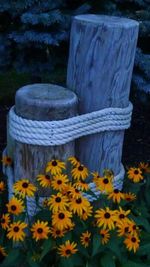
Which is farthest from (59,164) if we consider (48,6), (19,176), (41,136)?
(48,6)

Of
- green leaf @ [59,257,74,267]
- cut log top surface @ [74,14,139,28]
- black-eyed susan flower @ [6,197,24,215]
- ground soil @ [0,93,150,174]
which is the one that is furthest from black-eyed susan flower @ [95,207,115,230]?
ground soil @ [0,93,150,174]

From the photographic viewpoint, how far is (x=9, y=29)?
3.20 meters

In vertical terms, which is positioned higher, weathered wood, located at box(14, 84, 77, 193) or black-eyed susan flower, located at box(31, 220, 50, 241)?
weathered wood, located at box(14, 84, 77, 193)

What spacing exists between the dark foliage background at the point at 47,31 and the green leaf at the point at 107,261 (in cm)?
135

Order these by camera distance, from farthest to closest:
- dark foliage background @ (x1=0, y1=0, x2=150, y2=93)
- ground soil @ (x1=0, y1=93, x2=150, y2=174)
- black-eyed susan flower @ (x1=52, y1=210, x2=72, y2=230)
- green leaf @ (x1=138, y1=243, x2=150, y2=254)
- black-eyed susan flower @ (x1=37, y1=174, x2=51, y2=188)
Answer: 1. ground soil @ (x1=0, y1=93, x2=150, y2=174)
2. dark foliage background @ (x1=0, y1=0, x2=150, y2=93)
3. green leaf @ (x1=138, y1=243, x2=150, y2=254)
4. black-eyed susan flower @ (x1=37, y1=174, x2=51, y2=188)
5. black-eyed susan flower @ (x1=52, y1=210, x2=72, y2=230)

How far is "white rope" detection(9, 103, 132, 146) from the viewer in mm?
2012

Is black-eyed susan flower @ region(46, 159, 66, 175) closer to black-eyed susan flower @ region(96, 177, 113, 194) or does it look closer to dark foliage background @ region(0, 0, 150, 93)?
black-eyed susan flower @ region(96, 177, 113, 194)

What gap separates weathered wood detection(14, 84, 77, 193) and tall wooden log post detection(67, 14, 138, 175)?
94 millimetres

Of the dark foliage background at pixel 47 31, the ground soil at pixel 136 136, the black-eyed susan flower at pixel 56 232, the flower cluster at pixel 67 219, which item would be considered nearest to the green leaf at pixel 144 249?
the flower cluster at pixel 67 219

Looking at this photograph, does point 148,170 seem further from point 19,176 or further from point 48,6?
point 48,6

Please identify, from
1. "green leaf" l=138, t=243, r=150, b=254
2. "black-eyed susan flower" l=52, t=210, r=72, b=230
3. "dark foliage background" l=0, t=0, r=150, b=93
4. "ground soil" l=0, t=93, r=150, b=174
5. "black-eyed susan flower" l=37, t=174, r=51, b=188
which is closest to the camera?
"black-eyed susan flower" l=52, t=210, r=72, b=230

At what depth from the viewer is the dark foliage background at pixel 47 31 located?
118 inches

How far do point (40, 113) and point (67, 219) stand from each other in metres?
0.44

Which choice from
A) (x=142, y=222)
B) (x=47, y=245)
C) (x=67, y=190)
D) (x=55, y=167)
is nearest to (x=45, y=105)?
(x=55, y=167)
